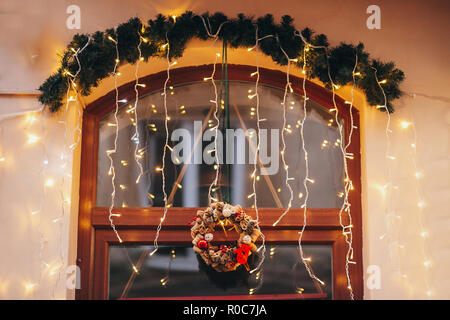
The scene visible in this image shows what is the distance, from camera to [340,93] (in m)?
2.74

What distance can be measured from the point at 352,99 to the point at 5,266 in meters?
2.07

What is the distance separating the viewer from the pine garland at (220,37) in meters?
2.48

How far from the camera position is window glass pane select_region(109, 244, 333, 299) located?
260 cm

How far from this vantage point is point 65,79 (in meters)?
2.46

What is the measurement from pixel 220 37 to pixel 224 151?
655 mm

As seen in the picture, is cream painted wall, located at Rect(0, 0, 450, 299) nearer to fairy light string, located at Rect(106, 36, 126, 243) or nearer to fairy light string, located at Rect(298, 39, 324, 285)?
fairy light string, located at Rect(106, 36, 126, 243)

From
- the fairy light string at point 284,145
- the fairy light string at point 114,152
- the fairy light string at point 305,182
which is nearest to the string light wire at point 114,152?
the fairy light string at point 114,152

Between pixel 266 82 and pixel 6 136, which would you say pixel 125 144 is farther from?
pixel 266 82

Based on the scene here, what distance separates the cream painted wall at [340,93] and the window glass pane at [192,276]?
0.96ft

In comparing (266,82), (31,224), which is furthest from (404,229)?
(31,224)

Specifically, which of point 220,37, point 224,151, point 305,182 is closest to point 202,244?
point 224,151

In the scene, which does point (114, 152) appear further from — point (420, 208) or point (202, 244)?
point (420, 208)

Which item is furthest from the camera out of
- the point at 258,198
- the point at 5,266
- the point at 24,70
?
the point at 258,198

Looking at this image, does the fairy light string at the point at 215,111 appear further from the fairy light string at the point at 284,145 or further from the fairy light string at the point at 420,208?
the fairy light string at the point at 420,208
